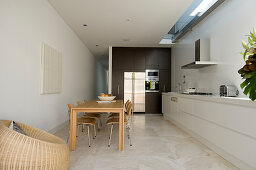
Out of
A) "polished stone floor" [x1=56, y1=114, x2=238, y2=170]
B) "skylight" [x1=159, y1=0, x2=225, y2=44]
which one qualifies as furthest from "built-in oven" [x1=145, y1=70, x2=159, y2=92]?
A: "polished stone floor" [x1=56, y1=114, x2=238, y2=170]

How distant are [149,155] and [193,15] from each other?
3.99m

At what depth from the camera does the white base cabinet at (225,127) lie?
229 centimetres

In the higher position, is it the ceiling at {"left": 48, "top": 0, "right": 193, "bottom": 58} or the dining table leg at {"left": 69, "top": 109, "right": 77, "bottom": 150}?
the ceiling at {"left": 48, "top": 0, "right": 193, "bottom": 58}

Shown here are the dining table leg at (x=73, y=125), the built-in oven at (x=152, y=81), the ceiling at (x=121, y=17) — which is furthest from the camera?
the built-in oven at (x=152, y=81)

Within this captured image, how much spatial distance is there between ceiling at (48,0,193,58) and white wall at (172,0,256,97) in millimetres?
748

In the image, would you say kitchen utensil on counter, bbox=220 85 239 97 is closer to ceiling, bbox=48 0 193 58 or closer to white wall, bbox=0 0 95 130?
ceiling, bbox=48 0 193 58

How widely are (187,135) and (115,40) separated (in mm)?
4159

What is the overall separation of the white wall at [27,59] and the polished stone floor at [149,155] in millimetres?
1003

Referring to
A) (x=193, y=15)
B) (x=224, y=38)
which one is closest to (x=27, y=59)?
(x=224, y=38)

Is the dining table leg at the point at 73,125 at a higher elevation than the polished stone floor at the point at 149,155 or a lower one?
higher

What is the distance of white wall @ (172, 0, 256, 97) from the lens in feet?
10.9

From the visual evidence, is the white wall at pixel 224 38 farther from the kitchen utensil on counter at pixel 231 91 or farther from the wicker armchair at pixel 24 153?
the wicker armchair at pixel 24 153

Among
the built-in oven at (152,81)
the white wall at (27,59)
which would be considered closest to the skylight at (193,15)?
the built-in oven at (152,81)

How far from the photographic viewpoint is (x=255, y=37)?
1.53 meters
